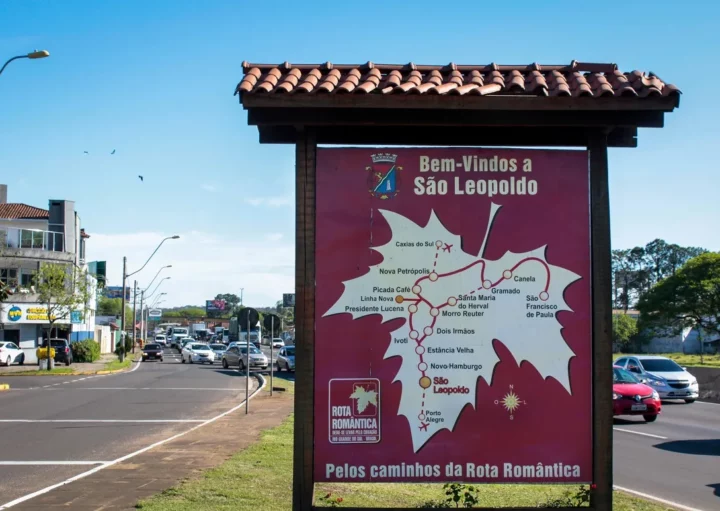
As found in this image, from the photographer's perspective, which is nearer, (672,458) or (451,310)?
(451,310)

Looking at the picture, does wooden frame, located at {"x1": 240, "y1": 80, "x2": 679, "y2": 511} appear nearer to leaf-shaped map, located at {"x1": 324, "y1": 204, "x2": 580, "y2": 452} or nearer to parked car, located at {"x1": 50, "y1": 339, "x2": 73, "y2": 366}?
leaf-shaped map, located at {"x1": 324, "y1": 204, "x2": 580, "y2": 452}

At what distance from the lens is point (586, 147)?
272 inches

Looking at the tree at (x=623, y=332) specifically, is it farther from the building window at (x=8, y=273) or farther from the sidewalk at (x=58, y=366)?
the building window at (x=8, y=273)

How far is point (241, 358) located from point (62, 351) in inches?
453

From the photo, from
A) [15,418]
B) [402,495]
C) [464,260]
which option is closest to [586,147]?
[464,260]

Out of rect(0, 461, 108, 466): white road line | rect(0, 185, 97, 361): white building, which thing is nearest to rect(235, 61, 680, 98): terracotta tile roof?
rect(0, 461, 108, 466): white road line

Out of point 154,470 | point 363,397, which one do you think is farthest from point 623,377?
point 363,397

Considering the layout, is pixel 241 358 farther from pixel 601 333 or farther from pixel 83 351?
pixel 601 333


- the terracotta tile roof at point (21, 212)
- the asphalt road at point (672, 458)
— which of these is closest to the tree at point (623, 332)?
the terracotta tile roof at point (21, 212)

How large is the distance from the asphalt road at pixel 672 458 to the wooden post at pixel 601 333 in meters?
3.52

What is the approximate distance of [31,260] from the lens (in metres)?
53.2

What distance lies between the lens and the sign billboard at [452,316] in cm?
656

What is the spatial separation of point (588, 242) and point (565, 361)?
1.03 m

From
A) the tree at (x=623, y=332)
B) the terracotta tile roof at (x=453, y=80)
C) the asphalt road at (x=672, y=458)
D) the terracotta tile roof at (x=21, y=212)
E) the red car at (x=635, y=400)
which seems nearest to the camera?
the terracotta tile roof at (x=453, y=80)
